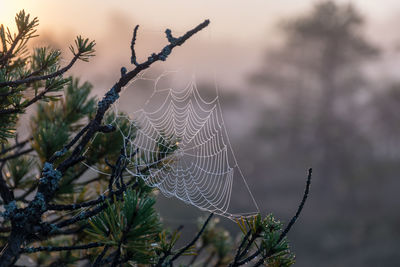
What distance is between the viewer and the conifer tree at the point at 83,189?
1406 millimetres

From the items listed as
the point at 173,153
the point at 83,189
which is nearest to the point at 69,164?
the point at 173,153

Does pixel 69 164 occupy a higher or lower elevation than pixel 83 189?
lower

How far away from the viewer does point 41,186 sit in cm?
155

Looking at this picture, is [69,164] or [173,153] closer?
[69,164]

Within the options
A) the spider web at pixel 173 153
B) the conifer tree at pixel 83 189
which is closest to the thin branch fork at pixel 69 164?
the conifer tree at pixel 83 189

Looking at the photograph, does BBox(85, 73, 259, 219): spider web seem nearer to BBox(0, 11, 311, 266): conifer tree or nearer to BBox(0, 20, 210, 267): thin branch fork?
BBox(0, 11, 311, 266): conifer tree

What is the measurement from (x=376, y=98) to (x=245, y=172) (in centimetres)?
783

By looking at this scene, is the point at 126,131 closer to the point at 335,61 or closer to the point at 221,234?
the point at 221,234

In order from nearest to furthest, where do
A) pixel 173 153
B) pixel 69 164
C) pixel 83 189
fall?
1. pixel 69 164
2. pixel 173 153
3. pixel 83 189

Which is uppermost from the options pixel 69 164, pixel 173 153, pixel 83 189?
pixel 173 153

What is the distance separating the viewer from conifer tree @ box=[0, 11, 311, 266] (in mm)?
1406

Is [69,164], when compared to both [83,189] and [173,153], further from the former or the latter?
[83,189]

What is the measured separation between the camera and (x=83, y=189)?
8.11 ft

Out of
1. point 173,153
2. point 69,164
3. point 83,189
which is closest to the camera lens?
point 69,164
